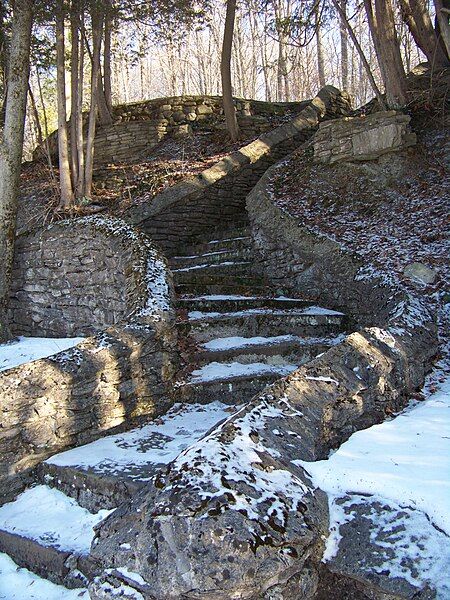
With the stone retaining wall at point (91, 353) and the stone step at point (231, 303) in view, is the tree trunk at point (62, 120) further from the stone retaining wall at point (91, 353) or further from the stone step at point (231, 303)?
the stone step at point (231, 303)

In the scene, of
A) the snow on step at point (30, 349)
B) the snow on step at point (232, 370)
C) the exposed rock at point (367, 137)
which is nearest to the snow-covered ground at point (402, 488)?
the snow on step at point (232, 370)

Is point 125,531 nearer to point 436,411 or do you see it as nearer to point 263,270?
point 436,411

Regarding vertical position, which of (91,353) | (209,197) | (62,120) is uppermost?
(62,120)

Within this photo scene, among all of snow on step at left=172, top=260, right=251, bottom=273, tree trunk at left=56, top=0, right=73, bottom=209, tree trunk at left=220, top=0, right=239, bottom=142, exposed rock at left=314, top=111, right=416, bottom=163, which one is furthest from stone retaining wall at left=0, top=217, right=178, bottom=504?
tree trunk at left=220, top=0, right=239, bottom=142

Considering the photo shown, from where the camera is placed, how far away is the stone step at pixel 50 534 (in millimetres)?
2604

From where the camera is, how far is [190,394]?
426cm

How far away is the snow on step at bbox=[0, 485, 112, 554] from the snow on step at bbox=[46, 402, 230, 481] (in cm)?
21

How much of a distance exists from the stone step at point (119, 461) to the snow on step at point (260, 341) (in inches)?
38.0

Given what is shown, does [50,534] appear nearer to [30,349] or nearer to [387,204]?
[30,349]

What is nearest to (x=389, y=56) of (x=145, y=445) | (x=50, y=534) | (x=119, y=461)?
(x=145, y=445)

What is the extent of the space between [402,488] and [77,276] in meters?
4.62

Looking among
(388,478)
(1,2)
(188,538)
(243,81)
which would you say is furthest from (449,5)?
(243,81)

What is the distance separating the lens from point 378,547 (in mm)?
2039

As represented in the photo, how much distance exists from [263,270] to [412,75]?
16.4 feet
